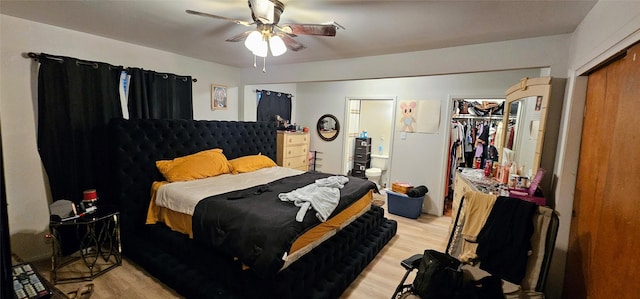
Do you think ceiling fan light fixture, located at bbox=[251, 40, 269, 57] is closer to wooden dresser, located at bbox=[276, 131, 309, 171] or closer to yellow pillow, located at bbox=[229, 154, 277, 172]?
yellow pillow, located at bbox=[229, 154, 277, 172]

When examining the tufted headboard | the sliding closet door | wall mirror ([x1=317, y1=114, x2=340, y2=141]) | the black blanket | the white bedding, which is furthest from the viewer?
wall mirror ([x1=317, y1=114, x2=340, y2=141])

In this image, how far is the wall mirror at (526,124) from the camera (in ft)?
7.34

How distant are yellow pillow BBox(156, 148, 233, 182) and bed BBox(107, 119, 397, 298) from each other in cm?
13

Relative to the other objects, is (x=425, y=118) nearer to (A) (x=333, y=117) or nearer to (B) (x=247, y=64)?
(A) (x=333, y=117)

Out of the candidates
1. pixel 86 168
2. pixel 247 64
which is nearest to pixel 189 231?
pixel 86 168

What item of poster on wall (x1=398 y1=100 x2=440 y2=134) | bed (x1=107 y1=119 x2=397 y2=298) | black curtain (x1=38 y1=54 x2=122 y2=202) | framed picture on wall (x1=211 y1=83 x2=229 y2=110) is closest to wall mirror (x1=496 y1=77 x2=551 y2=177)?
poster on wall (x1=398 y1=100 x2=440 y2=134)

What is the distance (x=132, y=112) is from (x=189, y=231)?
171 cm

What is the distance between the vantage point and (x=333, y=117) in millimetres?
5309

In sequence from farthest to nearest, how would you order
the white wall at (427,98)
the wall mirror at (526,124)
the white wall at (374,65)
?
1. the white wall at (427,98)
2. the wall mirror at (526,124)
3. the white wall at (374,65)

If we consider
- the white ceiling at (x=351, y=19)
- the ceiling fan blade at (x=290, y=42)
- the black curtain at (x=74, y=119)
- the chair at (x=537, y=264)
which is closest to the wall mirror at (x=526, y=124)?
the white ceiling at (x=351, y=19)

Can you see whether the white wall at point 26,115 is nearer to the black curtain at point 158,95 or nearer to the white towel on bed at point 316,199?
the black curtain at point 158,95

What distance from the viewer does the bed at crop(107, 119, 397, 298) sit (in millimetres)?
1954

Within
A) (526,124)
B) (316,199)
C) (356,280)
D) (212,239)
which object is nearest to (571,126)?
(526,124)

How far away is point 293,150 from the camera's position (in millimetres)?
5020
